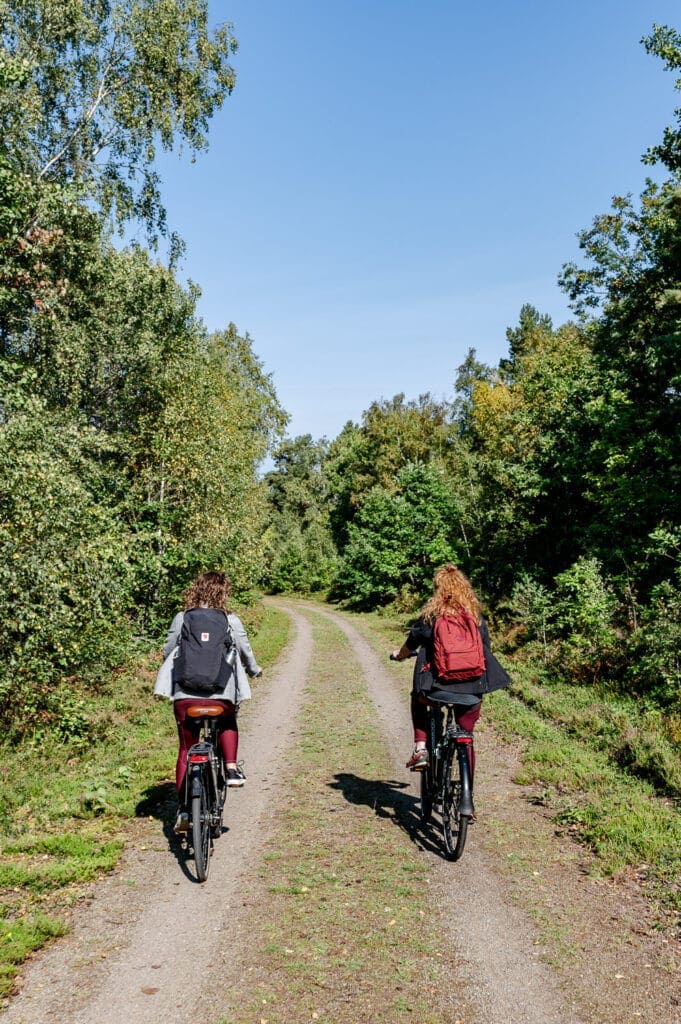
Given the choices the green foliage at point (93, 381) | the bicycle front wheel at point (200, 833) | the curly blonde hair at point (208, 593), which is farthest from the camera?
the green foliage at point (93, 381)

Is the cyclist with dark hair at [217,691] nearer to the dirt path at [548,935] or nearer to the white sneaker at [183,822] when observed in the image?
the white sneaker at [183,822]

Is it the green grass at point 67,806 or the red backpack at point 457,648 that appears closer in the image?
the green grass at point 67,806

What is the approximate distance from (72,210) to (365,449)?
1904 inches

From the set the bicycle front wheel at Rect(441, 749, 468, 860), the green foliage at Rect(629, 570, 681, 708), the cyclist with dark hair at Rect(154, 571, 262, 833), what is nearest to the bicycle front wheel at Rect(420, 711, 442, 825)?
the bicycle front wheel at Rect(441, 749, 468, 860)

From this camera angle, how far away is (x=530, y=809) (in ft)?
24.2

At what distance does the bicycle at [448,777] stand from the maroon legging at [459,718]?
1.9 inches

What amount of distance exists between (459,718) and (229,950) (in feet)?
8.85

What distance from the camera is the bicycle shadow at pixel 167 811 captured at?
6077 mm

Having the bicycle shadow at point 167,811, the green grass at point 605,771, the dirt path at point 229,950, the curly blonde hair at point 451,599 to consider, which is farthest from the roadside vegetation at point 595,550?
Answer: the bicycle shadow at point 167,811

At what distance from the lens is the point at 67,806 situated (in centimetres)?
734

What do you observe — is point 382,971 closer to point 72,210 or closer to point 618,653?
point 618,653

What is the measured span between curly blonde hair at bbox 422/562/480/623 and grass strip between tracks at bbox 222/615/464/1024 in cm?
226

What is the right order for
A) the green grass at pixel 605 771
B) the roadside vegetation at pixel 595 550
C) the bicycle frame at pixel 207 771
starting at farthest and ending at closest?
the roadside vegetation at pixel 595 550 < the green grass at pixel 605 771 < the bicycle frame at pixel 207 771

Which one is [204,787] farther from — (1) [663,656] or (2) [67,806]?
(1) [663,656]
